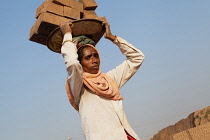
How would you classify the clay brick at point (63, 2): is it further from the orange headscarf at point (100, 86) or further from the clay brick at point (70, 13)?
the orange headscarf at point (100, 86)

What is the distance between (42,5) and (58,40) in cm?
56

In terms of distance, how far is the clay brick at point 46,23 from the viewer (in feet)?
9.08

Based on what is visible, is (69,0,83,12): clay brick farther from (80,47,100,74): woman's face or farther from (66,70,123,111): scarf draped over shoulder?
(66,70,123,111): scarf draped over shoulder

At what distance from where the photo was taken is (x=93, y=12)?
323 cm

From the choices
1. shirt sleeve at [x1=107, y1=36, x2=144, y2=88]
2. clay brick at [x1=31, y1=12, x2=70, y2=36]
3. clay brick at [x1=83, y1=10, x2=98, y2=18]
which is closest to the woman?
shirt sleeve at [x1=107, y1=36, x2=144, y2=88]

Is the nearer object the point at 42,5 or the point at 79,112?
the point at 79,112

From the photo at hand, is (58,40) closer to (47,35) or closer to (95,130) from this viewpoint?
(47,35)

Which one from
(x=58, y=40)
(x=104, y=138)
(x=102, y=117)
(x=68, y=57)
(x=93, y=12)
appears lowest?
(x=104, y=138)

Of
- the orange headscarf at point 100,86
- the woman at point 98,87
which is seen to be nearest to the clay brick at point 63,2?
the woman at point 98,87

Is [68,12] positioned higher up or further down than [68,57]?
higher up

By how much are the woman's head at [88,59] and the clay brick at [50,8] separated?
0.59 meters

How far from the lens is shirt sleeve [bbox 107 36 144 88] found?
290 cm

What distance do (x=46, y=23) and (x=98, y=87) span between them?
0.97 m

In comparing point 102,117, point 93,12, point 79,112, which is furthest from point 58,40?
point 102,117
